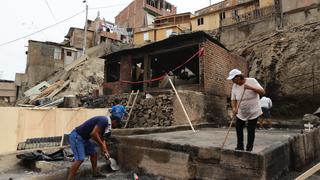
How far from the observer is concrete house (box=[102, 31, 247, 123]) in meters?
10.3

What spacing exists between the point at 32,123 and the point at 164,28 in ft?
111

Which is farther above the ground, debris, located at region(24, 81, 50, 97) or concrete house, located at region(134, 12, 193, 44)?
concrete house, located at region(134, 12, 193, 44)

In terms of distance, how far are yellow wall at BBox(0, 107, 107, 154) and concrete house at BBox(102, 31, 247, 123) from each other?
3.87m

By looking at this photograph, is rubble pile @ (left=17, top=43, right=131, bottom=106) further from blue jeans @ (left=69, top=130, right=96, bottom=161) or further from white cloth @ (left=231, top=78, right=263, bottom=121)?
white cloth @ (left=231, top=78, right=263, bottom=121)

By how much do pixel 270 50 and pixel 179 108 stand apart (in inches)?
577

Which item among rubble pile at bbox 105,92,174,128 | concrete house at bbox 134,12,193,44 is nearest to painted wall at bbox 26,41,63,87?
concrete house at bbox 134,12,193,44

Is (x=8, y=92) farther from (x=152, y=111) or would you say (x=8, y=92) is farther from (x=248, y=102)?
(x=248, y=102)

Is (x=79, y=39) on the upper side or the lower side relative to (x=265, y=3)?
lower

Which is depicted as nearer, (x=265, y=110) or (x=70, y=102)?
(x=265, y=110)

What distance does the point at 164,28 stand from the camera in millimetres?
39188

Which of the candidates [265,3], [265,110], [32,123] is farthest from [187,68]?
[265,3]

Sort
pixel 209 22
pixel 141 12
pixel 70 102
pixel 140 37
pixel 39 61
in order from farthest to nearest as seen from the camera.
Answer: pixel 141 12
pixel 140 37
pixel 39 61
pixel 209 22
pixel 70 102

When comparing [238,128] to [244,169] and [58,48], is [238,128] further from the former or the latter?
[58,48]

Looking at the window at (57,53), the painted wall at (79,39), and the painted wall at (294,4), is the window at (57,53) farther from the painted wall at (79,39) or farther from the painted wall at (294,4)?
the painted wall at (294,4)
